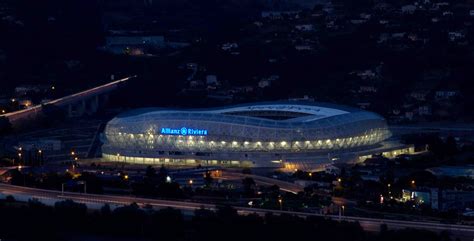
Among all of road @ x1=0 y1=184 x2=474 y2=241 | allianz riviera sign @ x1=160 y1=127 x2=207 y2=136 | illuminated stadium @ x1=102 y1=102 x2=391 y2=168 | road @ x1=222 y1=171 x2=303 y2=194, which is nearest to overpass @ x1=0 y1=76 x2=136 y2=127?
illuminated stadium @ x1=102 y1=102 x2=391 y2=168

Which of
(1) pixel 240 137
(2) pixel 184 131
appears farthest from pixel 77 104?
(1) pixel 240 137

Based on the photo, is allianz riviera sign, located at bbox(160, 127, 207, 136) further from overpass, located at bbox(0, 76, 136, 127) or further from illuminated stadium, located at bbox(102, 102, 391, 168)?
overpass, located at bbox(0, 76, 136, 127)

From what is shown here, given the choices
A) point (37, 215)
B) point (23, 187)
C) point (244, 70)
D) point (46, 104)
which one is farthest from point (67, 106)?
point (37, 215)

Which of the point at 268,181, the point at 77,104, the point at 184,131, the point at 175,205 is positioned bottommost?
the point at 175,205

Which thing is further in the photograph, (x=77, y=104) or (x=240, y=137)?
(x=77, y=104)

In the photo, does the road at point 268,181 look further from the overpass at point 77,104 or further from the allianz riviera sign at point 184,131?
the overpass at point 77,104

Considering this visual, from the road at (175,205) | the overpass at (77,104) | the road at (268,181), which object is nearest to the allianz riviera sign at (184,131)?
the road at (268,181)

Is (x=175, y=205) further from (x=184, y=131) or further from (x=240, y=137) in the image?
(x=184, y=131)
